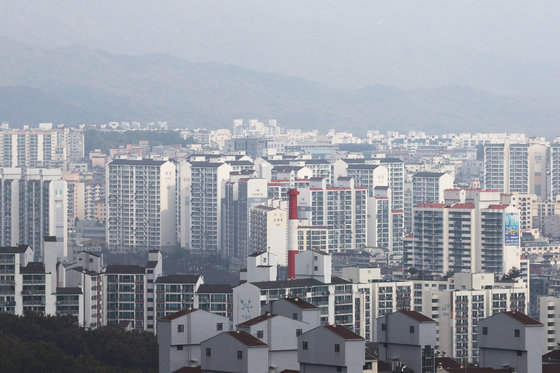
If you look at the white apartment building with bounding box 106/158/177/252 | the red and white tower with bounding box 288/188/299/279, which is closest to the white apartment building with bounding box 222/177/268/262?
the white apartment building with bounding box 106/158/177/252

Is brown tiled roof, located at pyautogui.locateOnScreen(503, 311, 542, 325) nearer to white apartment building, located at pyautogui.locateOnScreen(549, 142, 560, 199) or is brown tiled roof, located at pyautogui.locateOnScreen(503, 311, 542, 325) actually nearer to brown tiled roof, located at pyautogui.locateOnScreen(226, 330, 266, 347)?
brown tiled roof, located at pyautogui.locateOnScreen(226, 330, 266, 347)

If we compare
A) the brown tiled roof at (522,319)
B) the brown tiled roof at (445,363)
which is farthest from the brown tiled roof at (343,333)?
the brown tiled roof at (445,363)

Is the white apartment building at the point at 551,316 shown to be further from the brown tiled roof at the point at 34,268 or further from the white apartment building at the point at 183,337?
the white apartment building at the point at 183,337

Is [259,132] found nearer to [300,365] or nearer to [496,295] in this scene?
[496,295]

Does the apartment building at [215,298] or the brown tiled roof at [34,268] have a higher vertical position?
the brown tiled roof at [34,268]

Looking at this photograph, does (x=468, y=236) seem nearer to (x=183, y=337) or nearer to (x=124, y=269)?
(x=124, y=269)

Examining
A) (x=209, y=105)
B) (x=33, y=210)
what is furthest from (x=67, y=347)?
(x=209, y=105)
